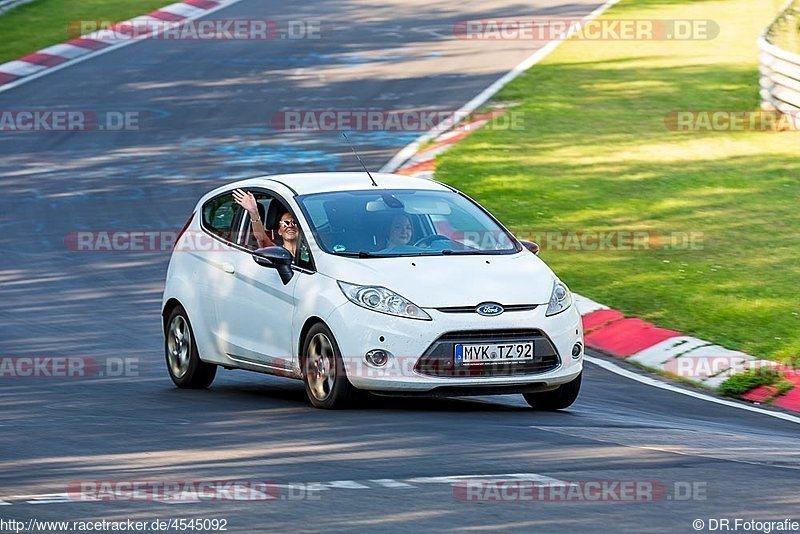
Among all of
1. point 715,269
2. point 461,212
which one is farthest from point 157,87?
point 461,212

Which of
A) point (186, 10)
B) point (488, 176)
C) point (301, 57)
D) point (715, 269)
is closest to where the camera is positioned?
point (715, 269)

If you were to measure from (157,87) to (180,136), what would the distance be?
12.2 ft

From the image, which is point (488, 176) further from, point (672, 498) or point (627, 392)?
point (672, 498)

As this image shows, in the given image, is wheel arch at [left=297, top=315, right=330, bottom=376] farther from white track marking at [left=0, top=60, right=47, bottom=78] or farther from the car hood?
white track marking at [left=0, top=60, right=47, bottom=78]

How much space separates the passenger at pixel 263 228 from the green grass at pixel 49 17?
19.4m

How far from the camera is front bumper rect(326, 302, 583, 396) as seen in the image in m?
10.3

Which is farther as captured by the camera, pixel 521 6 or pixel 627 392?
pixel 521 6

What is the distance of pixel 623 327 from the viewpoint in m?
14.4

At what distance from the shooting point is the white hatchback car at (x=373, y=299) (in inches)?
407

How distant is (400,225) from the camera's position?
11.3 metres

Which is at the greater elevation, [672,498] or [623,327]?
[672,498]

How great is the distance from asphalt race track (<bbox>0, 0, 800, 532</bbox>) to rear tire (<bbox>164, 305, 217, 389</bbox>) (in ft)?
0.58

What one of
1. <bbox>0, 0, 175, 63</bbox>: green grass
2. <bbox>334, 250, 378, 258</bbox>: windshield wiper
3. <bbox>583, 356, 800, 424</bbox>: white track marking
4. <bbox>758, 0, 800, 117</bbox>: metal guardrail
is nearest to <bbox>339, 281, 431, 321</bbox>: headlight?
<bbox>334, 250, 378, 258</bbox>: windshield wiper

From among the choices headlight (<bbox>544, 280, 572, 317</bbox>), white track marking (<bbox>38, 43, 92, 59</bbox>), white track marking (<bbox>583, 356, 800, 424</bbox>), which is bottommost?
white track marking (<bbox>583, 356, 800, 424</bbox>)
